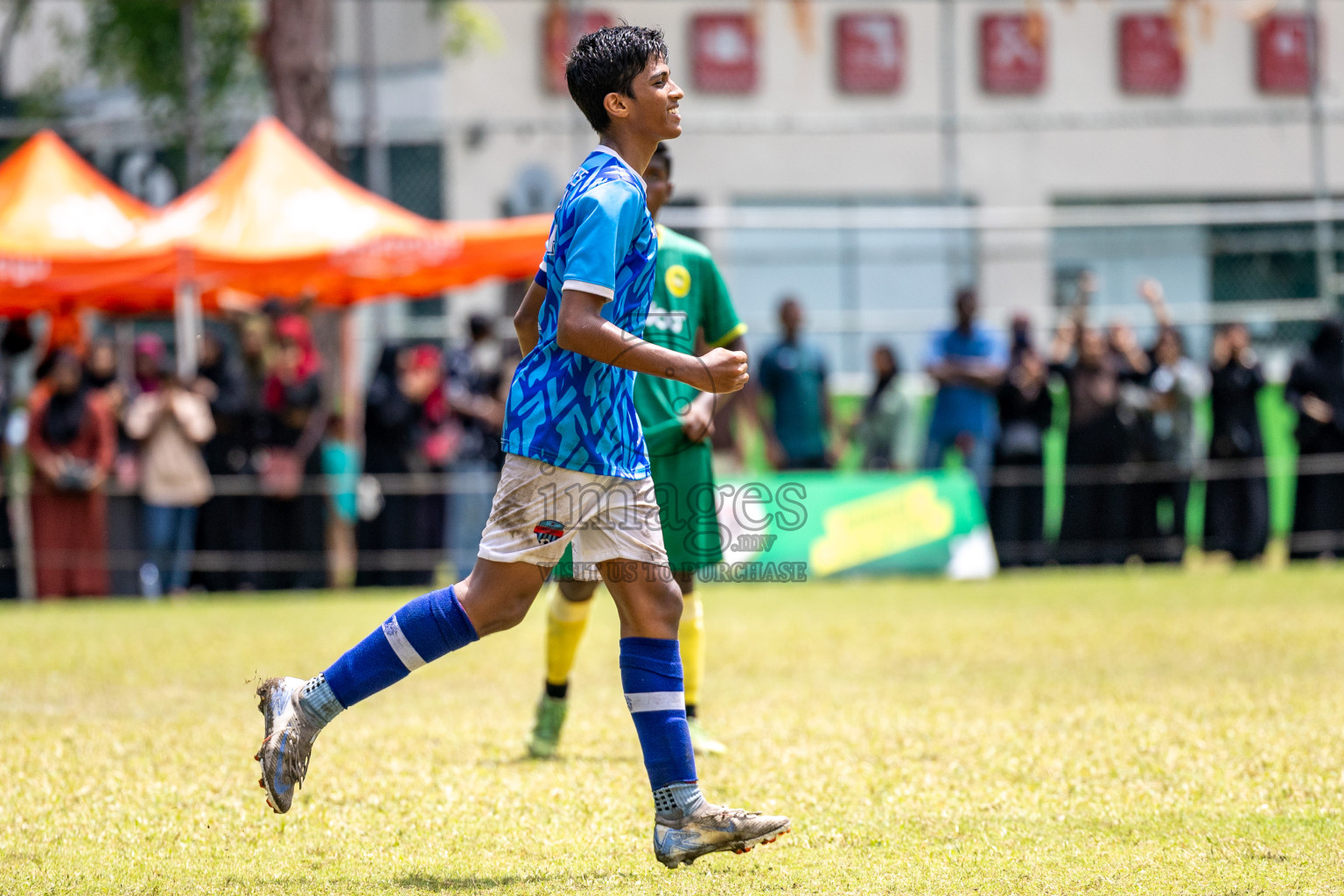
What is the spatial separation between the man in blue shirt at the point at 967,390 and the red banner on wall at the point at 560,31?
6690 millimetres

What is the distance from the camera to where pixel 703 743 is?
20.4ft

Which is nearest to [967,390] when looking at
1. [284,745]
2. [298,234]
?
[298,234]

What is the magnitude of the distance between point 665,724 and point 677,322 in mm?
2174

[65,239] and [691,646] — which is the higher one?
[65,239]

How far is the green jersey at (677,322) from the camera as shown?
621 cm

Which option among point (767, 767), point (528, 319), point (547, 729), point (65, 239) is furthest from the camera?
point (65, 239)

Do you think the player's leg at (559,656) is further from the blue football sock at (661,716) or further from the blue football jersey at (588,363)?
the blue football jersey at (588,363)

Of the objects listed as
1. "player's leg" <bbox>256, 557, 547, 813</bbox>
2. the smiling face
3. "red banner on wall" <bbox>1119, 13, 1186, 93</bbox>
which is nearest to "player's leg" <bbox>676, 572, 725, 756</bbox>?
"player's leg" <bbox>256, 557, 547, 813</bbox>

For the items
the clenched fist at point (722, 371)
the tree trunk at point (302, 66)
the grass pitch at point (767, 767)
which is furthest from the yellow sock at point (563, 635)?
the tree trunk at point (302, 66)

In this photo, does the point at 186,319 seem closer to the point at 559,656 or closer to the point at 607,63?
the point at 559,656

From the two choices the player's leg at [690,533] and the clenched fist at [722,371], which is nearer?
the clenched fist at [722,371]

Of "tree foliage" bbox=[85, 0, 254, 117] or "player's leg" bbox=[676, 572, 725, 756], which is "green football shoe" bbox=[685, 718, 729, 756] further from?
"tree foliage" bbox=[85, 0, 254, 117]

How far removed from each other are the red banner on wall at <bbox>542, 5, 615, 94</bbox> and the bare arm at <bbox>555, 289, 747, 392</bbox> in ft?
50.4

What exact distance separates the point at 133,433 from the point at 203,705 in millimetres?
6630
